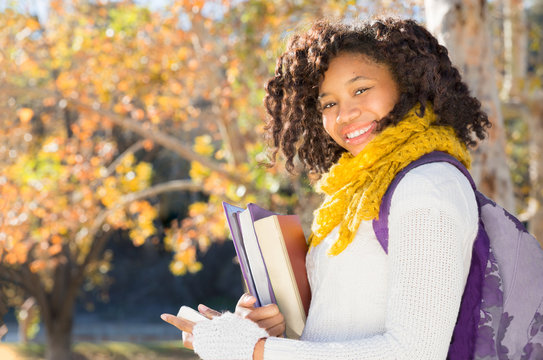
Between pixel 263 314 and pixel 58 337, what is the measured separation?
9.92 metres

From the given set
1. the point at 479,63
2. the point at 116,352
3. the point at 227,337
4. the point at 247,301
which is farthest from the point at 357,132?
the point at 116,352

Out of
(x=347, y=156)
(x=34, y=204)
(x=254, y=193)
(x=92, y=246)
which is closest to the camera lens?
(x=347, y=156)

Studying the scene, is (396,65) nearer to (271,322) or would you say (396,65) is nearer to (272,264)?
(272,264)

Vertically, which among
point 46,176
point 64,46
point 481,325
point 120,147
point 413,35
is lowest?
point 481,325

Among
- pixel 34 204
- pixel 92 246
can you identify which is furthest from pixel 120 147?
pixel 34 204

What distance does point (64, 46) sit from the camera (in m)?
8.08

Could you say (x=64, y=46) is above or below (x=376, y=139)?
above

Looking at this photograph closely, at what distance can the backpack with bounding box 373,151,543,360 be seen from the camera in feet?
4.44

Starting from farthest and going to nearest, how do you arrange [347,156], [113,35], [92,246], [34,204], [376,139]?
[92,246] → [34,204] → [113,35] → [347,156] → [376,139]

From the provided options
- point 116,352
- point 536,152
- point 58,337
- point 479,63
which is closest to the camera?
point 479,63

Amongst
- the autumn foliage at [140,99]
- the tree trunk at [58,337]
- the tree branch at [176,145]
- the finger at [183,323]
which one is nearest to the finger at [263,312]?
the finger at [183,323]

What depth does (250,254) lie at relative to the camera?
1.63 metres

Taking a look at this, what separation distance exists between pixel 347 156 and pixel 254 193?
4047 millimetres

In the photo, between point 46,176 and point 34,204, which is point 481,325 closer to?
point 34,204
